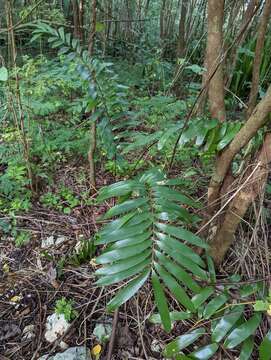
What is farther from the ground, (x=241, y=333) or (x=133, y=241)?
(x=133, y=241)

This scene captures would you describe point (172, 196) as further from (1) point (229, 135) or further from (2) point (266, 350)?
(2) point (266, 350)

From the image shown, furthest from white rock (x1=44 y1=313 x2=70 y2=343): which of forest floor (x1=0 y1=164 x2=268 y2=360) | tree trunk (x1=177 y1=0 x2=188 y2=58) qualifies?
tree trunk (x1=177 y1=0 x2=188 y2=58)

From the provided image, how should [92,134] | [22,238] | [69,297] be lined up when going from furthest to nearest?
[92,134], [22,238], [69,297]

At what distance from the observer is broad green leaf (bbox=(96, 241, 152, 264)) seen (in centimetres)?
84

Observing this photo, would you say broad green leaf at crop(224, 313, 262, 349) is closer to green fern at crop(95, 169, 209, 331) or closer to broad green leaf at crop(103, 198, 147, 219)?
green fern at crop(95, 169, 209, 331)

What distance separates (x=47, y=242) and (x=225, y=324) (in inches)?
35.4

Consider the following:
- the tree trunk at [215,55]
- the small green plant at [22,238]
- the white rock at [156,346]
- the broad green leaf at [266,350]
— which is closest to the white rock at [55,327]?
the white rock at [156,346]

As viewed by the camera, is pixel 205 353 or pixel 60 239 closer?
pixel 205 353

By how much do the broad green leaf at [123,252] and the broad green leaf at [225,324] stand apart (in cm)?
41

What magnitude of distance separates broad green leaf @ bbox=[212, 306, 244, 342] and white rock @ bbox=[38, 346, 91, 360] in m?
0.44

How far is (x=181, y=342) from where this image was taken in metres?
1.07

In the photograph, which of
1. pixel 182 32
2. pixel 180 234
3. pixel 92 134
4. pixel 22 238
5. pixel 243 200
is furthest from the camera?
pixel 182 32

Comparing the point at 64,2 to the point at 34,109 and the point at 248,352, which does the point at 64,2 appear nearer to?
the point at 34,109

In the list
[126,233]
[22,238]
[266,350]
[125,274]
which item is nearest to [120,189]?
[126,233]
